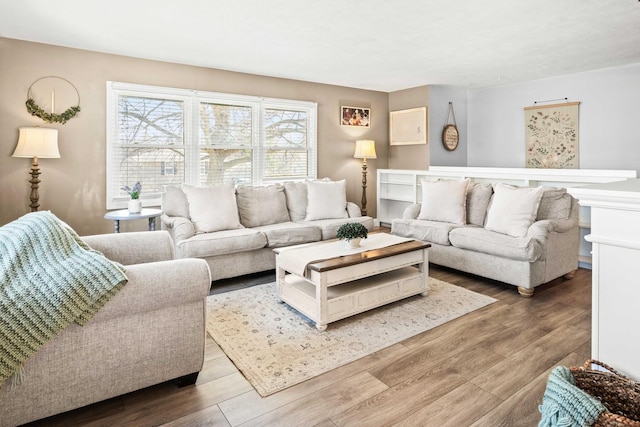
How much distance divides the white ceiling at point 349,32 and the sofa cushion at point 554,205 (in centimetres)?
148

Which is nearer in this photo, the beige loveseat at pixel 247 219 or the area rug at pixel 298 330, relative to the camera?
the area rug at pixel 298 330

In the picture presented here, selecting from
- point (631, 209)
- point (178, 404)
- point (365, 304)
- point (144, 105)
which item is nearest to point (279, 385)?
point (178, 404)

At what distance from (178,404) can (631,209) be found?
6.61ft

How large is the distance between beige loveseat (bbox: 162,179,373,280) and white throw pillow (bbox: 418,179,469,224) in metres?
0.83

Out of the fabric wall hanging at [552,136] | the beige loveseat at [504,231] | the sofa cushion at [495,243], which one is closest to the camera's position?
the sofa cushion at [495,243]

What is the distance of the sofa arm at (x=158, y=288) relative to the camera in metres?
1.75

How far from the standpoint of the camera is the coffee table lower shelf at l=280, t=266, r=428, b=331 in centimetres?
278

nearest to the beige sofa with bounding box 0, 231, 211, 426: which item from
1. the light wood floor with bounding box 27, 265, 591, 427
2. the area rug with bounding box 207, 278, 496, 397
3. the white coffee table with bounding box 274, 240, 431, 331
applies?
the light wood floor with bounding box 27, 265, 591, 427

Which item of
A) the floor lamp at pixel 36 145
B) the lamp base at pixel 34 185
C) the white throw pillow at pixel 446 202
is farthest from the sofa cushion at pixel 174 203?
the white throw pillow at pixel 446 202

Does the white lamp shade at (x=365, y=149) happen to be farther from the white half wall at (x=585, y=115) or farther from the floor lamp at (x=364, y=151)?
the white half wall at (x=585, y=115)

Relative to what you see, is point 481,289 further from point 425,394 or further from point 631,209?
point 631,209

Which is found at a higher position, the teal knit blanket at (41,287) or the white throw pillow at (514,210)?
the white throw pillow at (514,210)

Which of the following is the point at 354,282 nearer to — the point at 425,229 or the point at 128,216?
the point at 425,229

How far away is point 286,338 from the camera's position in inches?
104
